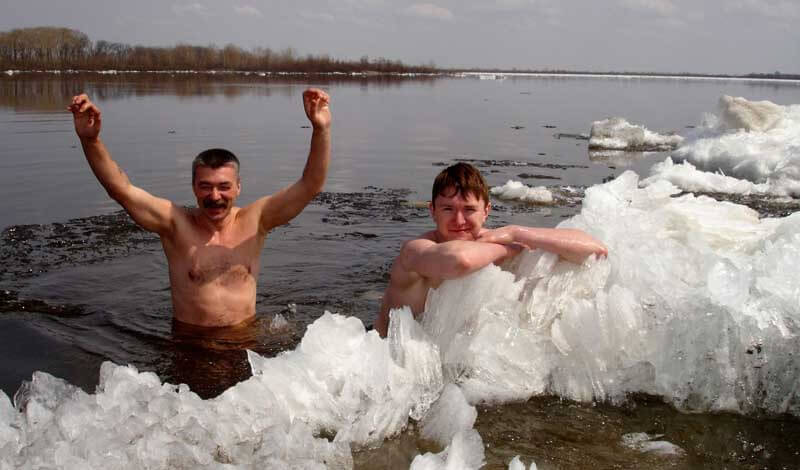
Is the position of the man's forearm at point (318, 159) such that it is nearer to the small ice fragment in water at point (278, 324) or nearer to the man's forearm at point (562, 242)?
the small ice fragment in water at point (278, 324)

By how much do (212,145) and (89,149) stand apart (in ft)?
34.0

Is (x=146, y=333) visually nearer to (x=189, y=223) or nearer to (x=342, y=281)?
(x=189, y=223)

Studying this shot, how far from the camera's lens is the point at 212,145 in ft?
45.9

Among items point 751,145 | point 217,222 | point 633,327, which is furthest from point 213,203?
point 751,145

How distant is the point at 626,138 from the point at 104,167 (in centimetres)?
1611

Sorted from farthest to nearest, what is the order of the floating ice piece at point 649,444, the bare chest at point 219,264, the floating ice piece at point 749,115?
the floating ice piece at point 749,115, the bare chest at point 219,264, the floating ice piece at point 649,444

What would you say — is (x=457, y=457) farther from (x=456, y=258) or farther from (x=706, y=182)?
(x=706, y=182)

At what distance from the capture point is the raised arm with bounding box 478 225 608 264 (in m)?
3.45

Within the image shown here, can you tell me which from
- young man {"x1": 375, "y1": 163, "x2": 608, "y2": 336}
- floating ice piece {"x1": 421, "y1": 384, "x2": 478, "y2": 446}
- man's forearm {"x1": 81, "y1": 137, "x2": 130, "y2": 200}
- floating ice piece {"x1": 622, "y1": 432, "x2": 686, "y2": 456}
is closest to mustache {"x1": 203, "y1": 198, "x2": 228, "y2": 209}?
man's forearm {"x1": 81, "y1": 137, "x2": 130, "y2": 200}

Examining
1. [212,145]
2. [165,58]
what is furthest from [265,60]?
[212,145]

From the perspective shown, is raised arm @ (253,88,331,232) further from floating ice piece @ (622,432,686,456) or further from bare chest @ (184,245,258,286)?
floating ice piece @ (622,432,686,456)

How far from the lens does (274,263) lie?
6.52 m

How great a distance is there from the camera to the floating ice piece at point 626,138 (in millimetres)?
17594

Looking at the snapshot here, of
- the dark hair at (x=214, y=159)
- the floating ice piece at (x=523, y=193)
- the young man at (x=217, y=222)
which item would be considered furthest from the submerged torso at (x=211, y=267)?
the floating ice piece at (x=523, y=193)
